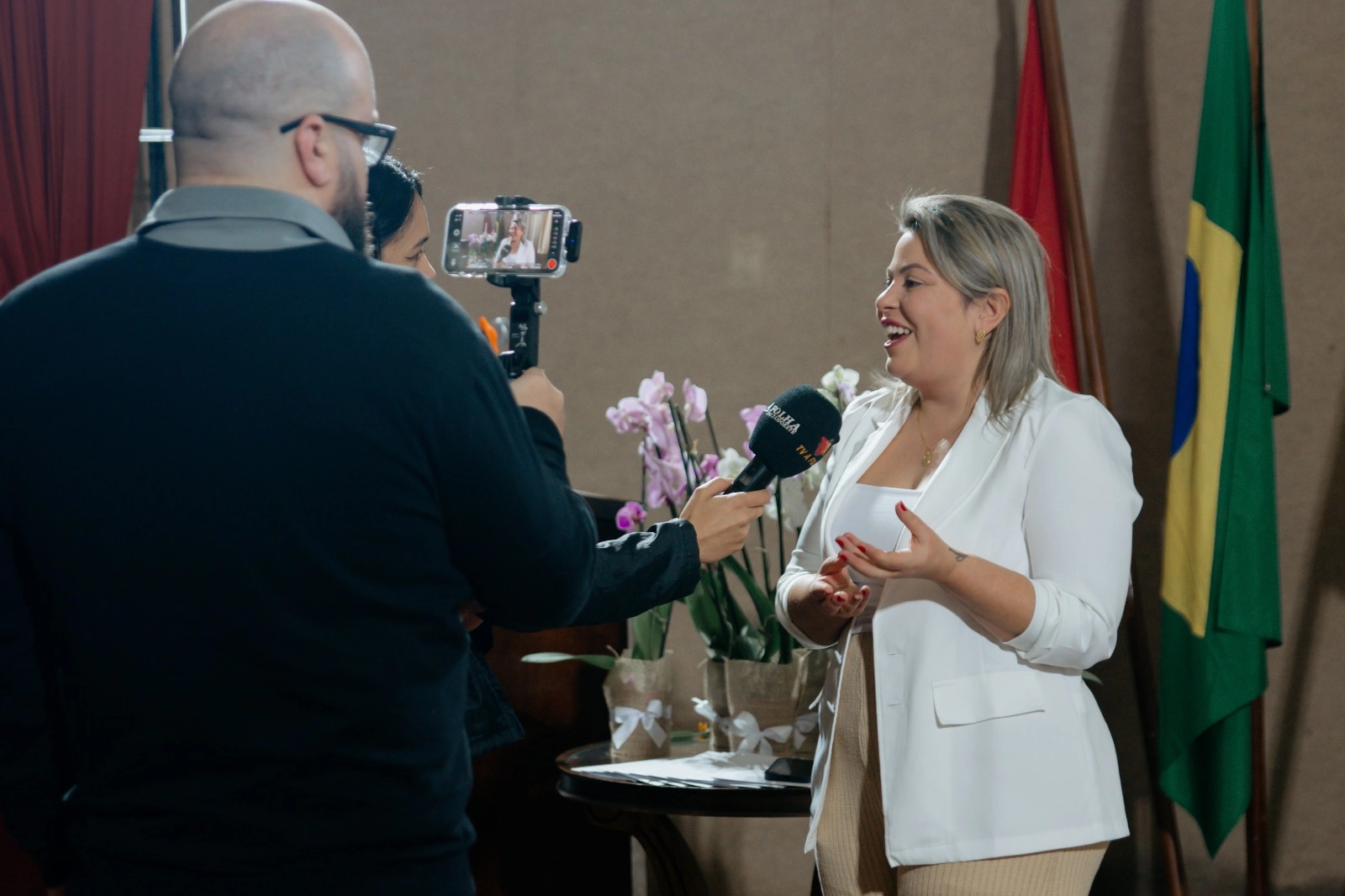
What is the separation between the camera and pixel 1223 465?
2.52 m

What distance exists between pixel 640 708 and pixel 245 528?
1637 millimetres

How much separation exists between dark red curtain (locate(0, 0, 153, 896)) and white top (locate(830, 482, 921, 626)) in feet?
8.09

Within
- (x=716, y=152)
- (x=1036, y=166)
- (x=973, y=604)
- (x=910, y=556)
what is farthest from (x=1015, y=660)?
(x=716, y=152)

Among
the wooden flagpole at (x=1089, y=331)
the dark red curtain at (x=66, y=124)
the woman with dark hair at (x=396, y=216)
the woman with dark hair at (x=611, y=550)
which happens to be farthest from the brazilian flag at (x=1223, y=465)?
the dark red curtain at (x=66, y=124)

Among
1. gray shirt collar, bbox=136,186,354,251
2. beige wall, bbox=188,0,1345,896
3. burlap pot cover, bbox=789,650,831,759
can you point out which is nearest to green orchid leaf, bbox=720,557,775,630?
burlap pot cover, bbox=789,650,831,759

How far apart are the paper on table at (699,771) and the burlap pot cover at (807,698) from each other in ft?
0.21

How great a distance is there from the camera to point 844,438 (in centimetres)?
215

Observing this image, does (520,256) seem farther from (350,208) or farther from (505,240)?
(350,208)

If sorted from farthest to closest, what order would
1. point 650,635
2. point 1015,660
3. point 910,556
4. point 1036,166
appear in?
point 1036,166 < point 650,635 < point 1015,660 < point 910,556

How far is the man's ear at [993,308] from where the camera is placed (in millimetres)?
1929

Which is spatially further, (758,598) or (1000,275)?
(758,598)

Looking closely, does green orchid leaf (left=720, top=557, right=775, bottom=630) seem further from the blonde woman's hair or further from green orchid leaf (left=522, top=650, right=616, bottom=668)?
the blonde woman's hair

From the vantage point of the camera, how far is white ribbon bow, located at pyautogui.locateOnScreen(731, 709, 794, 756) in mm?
2396

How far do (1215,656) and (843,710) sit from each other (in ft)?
3.43
